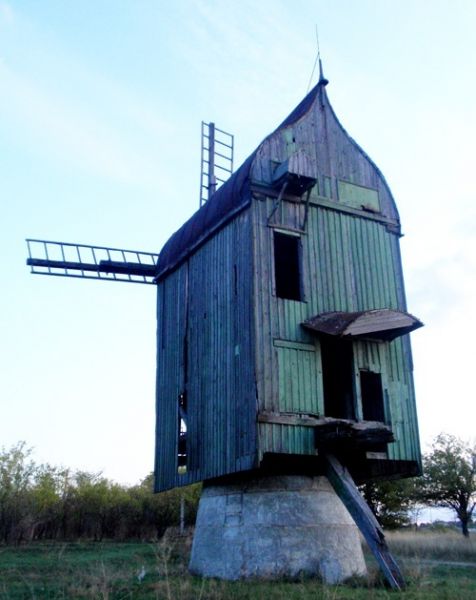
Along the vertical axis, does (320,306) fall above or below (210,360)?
above

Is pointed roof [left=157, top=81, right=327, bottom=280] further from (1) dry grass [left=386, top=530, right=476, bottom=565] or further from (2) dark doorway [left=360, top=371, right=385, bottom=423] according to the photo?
(1) dry grass [left=386, top=530, right=476, bottom=565]

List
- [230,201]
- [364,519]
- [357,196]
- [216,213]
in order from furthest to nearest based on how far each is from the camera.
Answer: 1. [357,196]
2. [216,213]
3. [230,201]
4. [364,519]

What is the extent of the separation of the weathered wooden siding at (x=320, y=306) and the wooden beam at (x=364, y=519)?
65 centimetres

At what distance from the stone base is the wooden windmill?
0.04 m

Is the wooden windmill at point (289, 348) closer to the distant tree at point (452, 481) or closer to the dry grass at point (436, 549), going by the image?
the dry grass at point (436, 549)

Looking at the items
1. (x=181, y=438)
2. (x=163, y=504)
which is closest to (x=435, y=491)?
(x=163, y=504)

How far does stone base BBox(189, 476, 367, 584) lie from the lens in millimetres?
14453

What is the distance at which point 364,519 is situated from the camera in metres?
13.4

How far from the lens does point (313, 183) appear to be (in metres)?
16.3

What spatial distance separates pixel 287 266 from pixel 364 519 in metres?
7.03

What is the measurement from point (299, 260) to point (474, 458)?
1028 inches

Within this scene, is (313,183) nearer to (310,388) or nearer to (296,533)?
(310,388)

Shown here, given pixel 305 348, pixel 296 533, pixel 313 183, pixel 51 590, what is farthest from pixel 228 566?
pixel 313 183

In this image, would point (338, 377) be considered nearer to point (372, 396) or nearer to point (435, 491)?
point (372, 396)
